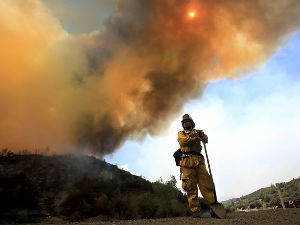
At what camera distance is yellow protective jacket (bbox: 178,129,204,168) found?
21.8 ft

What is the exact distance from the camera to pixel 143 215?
1086 centimetres

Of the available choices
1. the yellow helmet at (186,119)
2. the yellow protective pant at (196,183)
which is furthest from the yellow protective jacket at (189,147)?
the yellow helmet at (186,119)

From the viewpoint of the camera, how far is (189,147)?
270 inches

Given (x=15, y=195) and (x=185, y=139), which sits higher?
Answer: (x=185, y=139)

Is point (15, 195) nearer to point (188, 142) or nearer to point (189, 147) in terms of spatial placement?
point (189, 147)

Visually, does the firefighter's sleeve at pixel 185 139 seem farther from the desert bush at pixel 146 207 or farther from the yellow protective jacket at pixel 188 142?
the desert bush at pixel 146 207

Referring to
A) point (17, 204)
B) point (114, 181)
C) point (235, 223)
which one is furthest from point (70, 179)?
point (235, 223)

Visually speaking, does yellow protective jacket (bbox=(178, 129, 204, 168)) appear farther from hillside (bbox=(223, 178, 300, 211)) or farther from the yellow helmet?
hillside (bbox=(223, 178, 300, 211))

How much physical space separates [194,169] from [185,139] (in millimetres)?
926

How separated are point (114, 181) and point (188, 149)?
1512 centimetres

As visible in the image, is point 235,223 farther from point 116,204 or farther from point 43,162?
point 43,162

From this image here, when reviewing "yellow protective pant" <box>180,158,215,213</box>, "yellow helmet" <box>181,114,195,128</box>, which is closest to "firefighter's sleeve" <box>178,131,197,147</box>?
"yellow helmet" <box>181,114,195,128</box>

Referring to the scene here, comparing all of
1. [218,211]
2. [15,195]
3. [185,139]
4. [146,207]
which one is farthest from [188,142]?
[15,195]

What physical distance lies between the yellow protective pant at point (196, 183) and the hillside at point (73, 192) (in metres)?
5.00
